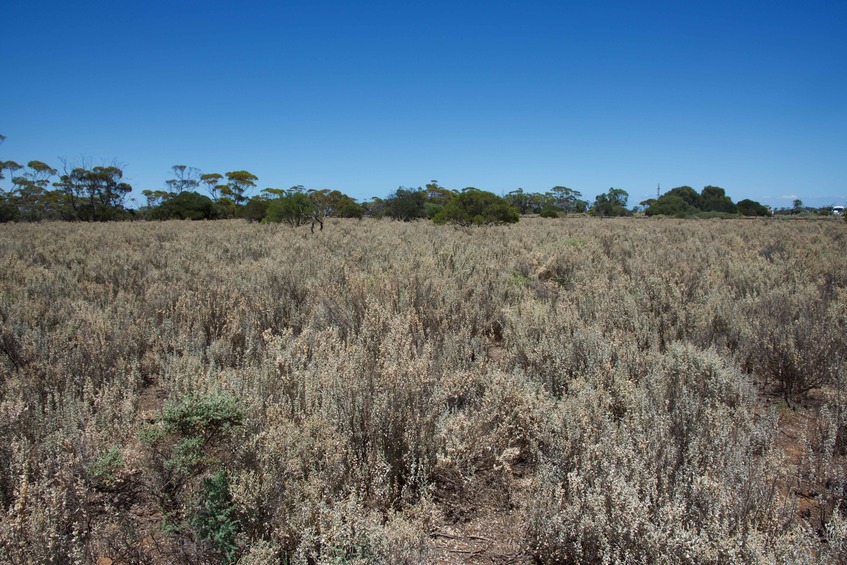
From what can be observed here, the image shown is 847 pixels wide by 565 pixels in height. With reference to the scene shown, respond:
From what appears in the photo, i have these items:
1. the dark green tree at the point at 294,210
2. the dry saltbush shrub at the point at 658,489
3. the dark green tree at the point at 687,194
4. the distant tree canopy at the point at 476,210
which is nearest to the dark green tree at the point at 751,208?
the dark green tree at the point at 687,194

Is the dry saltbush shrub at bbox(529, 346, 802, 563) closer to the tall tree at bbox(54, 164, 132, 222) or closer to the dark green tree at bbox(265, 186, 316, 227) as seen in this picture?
the dark green tree at bbox(265, 186, 316, 227)

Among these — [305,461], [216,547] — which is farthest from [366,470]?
[216,547]

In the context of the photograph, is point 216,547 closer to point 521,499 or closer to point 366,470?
point 366,470

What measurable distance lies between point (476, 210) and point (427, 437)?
17848 mm

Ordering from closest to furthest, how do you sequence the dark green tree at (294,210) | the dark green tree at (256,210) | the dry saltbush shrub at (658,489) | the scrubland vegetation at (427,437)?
1. the dry saltbush shrub at (658,489)
2. the scrubland vegetation at (427,437)
3. the dark green tree at (294,210)
4. the dark green tree at (256,210)

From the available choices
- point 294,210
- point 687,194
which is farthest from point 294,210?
point 687,194

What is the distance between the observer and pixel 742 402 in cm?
297

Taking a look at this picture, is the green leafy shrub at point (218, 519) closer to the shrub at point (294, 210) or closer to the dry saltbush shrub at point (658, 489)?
the dry saltbush shrub at point (658, 489)

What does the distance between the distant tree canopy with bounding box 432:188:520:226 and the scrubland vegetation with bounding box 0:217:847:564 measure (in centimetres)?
1463

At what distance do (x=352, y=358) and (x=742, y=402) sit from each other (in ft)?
8.78

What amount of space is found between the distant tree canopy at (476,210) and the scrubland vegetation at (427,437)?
48.0ft

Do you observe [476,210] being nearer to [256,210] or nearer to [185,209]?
[256,210]

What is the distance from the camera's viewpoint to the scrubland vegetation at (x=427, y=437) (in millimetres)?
1854

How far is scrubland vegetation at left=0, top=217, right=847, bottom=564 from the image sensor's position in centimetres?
185
